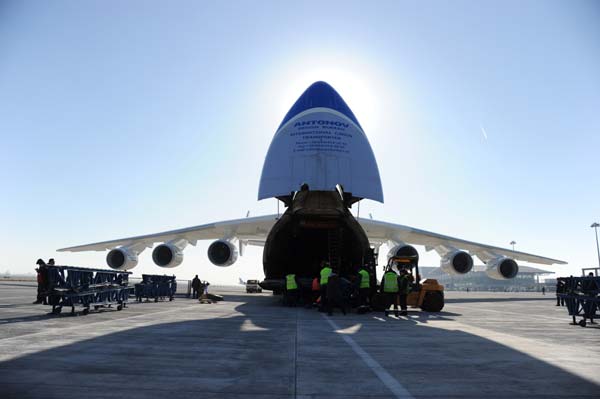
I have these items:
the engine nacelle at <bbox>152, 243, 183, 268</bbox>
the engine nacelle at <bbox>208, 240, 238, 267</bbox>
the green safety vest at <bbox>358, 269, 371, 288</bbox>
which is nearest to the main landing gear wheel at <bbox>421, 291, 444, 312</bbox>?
the green safety vest at <bbox>358, 269, 371, 288</bbox>

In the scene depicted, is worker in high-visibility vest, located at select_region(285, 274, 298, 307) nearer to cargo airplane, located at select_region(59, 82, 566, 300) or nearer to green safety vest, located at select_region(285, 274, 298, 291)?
green safety vest, located at select_region(285, 274, 298, 291)

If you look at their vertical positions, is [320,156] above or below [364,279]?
above

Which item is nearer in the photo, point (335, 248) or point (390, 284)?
point (390, 284)

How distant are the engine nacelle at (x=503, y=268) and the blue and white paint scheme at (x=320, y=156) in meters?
9.06

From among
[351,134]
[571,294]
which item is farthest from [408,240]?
[571,294]

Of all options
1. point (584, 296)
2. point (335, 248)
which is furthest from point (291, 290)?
point (584, 296)

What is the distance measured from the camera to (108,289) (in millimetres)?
12125

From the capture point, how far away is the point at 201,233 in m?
21.6

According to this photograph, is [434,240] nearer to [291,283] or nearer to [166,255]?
[291,283]

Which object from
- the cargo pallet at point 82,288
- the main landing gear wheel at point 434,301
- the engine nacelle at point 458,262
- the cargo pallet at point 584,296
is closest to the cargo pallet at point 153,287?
the cargo pallet at point 82,288

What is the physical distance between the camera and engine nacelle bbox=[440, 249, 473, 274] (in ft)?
63.5

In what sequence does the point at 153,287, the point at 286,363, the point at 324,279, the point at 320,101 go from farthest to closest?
1. the point at 153,287
2. the point at 320,101
3. the point at 324,279
4. the point at 286,363

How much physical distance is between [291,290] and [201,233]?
27.3 ft

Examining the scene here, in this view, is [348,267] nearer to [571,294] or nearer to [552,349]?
[571,294]
